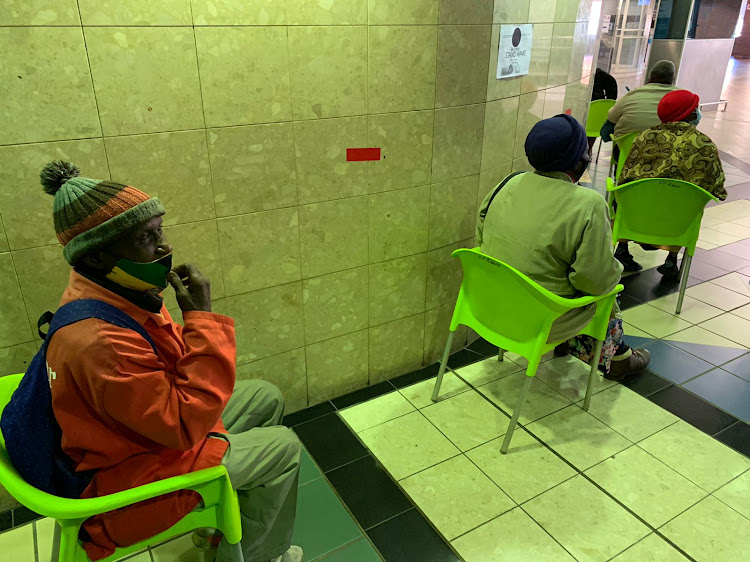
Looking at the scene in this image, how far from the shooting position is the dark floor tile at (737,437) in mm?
2420

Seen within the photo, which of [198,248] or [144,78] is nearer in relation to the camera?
[144,78]

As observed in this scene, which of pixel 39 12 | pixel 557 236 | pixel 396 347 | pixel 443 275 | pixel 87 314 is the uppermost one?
pixel 39 12

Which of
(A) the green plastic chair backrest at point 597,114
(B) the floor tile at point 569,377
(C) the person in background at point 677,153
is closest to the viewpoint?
(B) the floor tile at point 569,377

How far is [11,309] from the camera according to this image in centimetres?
186

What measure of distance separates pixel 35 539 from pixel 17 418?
1063mm

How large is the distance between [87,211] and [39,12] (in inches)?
31.7

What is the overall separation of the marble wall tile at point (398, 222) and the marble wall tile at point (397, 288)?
0.05 metres

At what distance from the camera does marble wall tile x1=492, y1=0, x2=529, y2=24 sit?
2533 millimetres

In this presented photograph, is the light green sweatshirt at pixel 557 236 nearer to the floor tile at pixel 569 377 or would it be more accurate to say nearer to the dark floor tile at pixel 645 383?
the floor tile at pixel 569 377

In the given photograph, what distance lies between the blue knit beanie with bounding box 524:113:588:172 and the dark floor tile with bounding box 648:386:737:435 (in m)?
1.36

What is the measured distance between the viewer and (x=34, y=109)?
5.49 ft

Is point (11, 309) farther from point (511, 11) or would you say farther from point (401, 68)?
point (511, 11)

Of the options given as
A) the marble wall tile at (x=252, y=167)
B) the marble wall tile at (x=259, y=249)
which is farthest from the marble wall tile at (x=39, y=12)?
the marble wall tile at (x=259, y=249)

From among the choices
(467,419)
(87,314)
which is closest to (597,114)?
(467,419)
